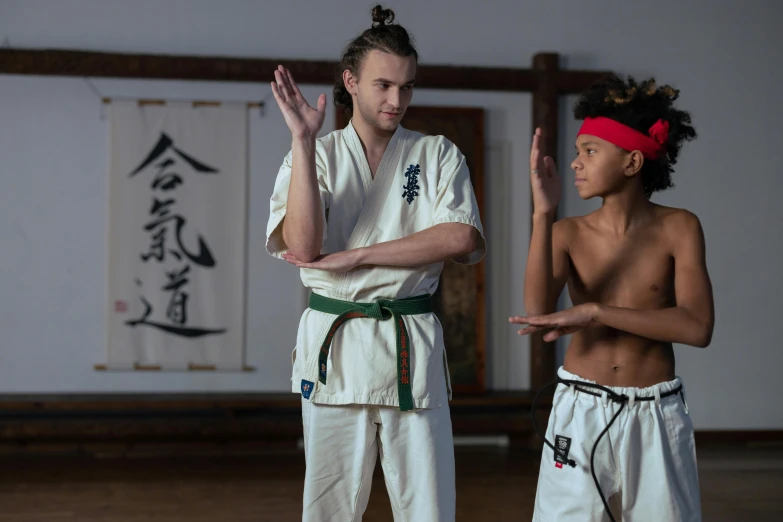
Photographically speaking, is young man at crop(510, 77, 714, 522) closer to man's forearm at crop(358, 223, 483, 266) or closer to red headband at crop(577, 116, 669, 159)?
red headband at crop(577, 116, 669, 159)

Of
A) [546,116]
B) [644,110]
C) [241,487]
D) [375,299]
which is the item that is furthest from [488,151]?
[375,299]

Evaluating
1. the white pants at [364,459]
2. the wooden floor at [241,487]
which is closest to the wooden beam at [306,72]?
the wooden floor at [241,487]

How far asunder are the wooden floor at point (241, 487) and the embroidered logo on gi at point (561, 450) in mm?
1745

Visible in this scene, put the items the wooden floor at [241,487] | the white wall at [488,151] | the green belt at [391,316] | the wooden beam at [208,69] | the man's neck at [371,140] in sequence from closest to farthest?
the green belt at [391,316]
the man's neck at [371,140]
the wooden floor at [241,487]
the wooden beam at [208,69]
the white wall at [488,151]

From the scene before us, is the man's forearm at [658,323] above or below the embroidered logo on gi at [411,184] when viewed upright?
below

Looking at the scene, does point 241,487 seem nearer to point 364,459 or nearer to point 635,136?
point 364,459

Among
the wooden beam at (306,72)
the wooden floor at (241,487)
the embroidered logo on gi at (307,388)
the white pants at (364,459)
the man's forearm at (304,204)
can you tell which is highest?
the wooden beam at (306,72)

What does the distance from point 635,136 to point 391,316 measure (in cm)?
73

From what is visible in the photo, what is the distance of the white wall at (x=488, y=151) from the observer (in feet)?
15.8

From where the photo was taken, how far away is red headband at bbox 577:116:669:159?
1.96m

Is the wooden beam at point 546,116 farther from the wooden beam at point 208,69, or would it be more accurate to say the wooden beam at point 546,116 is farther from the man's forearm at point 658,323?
the man's forearm at point 658,323

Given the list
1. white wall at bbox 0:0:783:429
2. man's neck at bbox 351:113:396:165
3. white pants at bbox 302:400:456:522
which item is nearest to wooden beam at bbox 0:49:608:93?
white wall at bbox 0:0:783:429

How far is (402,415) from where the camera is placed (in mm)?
1953

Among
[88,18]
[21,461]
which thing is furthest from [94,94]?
[21,461]
